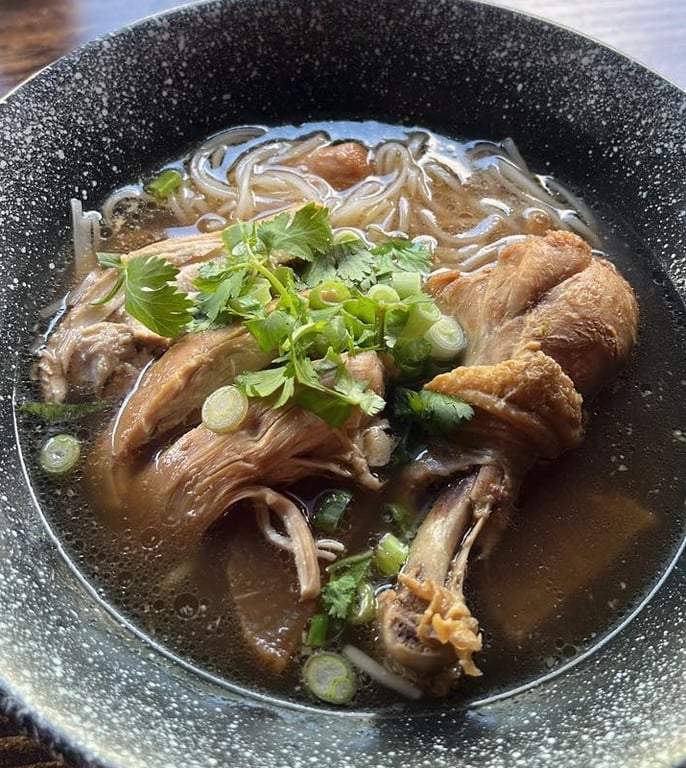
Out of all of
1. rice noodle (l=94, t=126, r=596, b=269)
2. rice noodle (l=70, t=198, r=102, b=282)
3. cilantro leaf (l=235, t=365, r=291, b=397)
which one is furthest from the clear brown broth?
rice noodle (l=94, t=126, r=596, b=269)

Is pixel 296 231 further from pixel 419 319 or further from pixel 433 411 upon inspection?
pixel 433 411

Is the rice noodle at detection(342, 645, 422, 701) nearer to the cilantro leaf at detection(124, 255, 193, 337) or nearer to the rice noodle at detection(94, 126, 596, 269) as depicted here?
the cilantro leaf at detection(124, 255, 193, 337)

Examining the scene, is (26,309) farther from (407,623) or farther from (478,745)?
(478,745)

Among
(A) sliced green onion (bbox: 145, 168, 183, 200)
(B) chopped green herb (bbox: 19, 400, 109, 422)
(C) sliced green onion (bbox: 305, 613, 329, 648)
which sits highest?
(A) sliced green onion (bbox: 145, 168, 183, 200)

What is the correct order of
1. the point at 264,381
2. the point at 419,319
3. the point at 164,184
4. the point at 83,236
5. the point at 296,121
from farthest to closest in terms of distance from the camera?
1. the point at 296,121
2. the point at 164,184
3. the point at 83,236
4. the point at 419,319
5. the point at 264,381

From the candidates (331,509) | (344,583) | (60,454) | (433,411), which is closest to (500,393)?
(433,411)

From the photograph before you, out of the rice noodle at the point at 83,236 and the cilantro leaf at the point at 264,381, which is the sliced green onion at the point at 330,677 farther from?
the rice noodle at the point at 83,236
